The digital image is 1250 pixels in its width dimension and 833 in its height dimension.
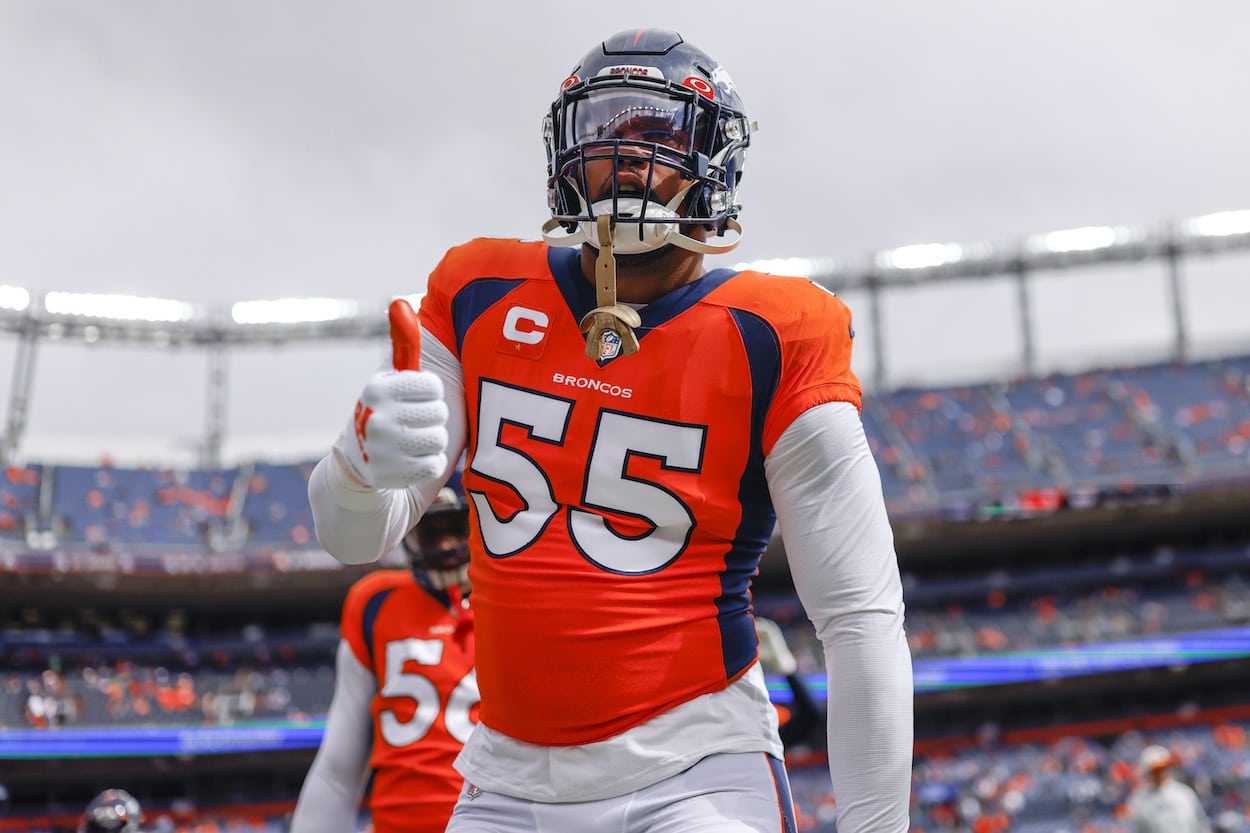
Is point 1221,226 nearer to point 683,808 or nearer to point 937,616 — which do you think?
point 937,616

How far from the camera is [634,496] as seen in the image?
2.04m

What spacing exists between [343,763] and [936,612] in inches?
998

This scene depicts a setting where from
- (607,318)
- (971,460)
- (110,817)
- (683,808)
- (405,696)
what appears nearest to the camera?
(683,808)

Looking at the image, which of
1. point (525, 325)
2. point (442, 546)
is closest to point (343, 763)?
point (442, 546)

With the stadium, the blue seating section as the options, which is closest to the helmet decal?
the stadium

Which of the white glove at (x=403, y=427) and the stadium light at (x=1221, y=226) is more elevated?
the stadium light at (x=1221, y=226)

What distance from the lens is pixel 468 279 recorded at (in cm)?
229

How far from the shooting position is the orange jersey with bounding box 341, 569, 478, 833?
3.66 m

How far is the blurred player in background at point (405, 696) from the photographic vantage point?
141 inches

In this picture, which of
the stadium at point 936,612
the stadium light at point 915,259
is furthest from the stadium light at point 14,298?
the stadium light at point 915,259

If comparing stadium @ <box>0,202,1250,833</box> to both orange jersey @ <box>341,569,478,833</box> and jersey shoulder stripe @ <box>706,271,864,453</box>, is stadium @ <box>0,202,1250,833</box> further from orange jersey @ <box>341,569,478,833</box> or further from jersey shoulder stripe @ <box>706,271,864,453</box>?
jersey shoulder stripe @ <box>706,271,864,453</box>

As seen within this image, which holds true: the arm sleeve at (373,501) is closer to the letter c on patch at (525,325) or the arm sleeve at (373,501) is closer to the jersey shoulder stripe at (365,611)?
the letter c on patch at (525,325)

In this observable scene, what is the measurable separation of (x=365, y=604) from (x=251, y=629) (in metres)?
25.5

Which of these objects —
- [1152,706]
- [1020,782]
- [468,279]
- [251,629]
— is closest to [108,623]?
[251,629]
